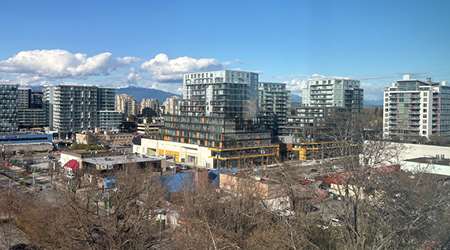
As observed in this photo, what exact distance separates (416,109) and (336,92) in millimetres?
2767

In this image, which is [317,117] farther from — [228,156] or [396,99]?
[228,156]

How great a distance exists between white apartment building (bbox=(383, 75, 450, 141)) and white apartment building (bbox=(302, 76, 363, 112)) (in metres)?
1.40

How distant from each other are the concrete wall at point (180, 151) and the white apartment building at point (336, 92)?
4.88 metres

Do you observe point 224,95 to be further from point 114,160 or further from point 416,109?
point 416,109

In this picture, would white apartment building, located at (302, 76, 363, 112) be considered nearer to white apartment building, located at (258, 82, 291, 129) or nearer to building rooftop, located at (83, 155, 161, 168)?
white apartment building, located at (258, 82, 291, 129)

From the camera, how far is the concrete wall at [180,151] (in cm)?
1088

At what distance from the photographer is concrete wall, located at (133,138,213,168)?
35.7 ft

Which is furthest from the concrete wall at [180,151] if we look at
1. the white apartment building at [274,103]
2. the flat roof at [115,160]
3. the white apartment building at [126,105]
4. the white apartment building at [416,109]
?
the white apartment building at [126,105]

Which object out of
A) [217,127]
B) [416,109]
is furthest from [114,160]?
[416,109]

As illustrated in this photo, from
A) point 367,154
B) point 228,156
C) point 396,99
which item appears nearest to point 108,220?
point 367,154

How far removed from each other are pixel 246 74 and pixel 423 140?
5629mm

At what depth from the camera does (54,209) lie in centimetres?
468

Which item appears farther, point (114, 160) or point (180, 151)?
point (180, 151)

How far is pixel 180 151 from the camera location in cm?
1185
